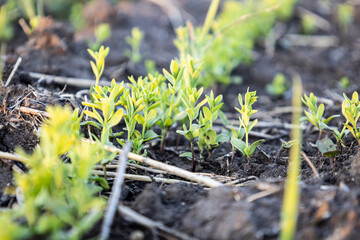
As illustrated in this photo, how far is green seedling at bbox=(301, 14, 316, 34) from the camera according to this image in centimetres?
511

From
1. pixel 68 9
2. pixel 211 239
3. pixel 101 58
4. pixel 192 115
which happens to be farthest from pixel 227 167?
pixel 68 9

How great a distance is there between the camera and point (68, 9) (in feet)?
18.4

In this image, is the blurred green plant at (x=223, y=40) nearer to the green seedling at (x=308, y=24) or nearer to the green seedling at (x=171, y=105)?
the green seedling at (x=308, y=24)


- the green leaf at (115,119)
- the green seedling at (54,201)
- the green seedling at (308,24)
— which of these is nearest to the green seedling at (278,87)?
the green seedling at (308,24)

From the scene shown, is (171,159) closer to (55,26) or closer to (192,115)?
(192,115)

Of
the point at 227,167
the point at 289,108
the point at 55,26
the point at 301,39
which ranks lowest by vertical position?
the point at 227,167

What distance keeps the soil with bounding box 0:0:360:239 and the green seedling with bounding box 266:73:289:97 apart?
6 centimetres

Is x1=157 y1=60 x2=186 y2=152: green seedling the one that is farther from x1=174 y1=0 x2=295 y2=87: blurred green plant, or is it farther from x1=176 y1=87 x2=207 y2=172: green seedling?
x1=174 y1=0 x2=295 y2=87: blurred green plant

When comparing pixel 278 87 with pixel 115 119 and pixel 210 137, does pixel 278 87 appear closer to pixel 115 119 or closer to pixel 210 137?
pixel 210 137

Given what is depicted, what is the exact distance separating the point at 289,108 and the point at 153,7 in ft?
10.0

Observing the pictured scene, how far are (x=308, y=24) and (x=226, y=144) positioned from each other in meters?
3.19

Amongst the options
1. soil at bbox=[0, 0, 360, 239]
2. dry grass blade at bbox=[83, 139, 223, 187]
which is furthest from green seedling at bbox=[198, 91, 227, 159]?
dry grass blade at bbox=[83, 139, 223, 187]

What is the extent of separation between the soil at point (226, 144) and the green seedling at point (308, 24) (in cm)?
36

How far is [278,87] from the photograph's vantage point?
12.5 ft
